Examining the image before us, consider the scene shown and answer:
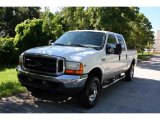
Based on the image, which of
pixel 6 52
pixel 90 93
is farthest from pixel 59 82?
pixel 6 52

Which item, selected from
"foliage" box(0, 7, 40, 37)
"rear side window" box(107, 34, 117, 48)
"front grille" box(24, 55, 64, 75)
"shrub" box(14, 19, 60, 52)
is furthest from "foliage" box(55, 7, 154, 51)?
"foliage" box(0, 7, 40, 37)

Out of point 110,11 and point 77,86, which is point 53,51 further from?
point 110,11

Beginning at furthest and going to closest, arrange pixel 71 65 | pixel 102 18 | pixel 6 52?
pixel 102 18 → pixel 6 52 → pixel 71 65

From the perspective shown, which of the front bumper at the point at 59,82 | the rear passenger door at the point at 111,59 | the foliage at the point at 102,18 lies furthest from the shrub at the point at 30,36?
the front bumper at the point at 59,82

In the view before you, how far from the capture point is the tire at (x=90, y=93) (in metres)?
6.80

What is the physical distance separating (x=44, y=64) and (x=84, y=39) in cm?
199

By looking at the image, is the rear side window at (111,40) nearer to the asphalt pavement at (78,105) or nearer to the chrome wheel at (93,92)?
the asphalt pavement at (78,105)

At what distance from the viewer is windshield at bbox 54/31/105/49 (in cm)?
796

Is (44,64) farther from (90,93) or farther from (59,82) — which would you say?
(90,93)

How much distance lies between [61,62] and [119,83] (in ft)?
17.6

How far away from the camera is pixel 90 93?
706 centimetres

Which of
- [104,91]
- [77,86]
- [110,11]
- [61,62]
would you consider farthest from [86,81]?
[110,11]
